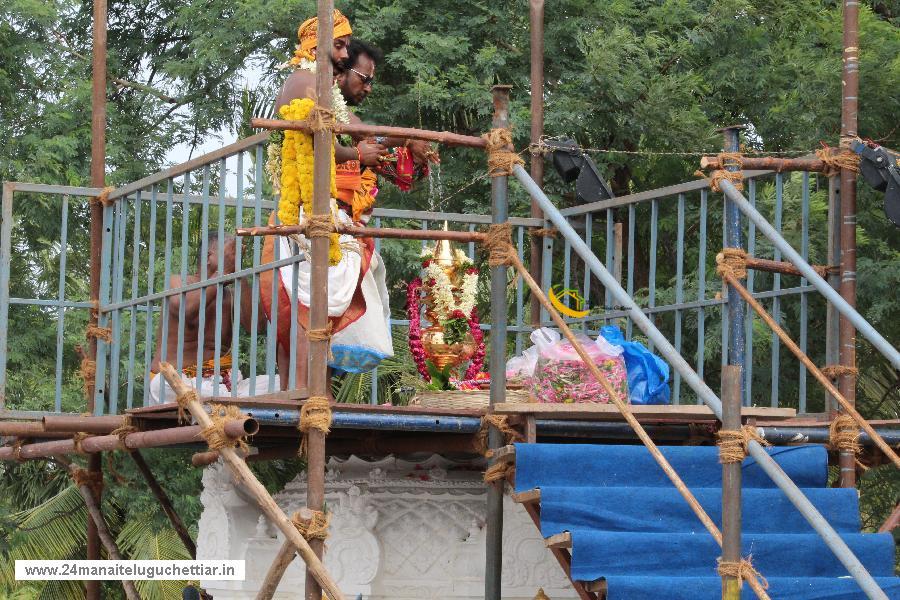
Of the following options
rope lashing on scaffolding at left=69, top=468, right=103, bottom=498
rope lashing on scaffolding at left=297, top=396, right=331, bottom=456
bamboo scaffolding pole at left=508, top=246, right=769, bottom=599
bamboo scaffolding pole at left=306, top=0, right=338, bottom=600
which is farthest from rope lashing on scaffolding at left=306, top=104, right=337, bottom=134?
rope lashing on scaffolding at left=69, top=468, right=103, bottom=498

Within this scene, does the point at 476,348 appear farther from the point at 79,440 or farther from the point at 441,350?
the point at 79,440

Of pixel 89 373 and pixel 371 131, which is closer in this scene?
pixel 371 131

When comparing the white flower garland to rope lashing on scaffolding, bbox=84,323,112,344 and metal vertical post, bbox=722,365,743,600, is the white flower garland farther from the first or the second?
metal vertical post, bbox=722,365,743,600

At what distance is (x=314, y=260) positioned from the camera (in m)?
6.69

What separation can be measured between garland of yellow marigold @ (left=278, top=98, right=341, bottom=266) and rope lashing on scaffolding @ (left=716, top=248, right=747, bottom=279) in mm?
1638

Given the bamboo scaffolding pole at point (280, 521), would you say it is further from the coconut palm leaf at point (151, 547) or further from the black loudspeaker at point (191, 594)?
the coconut palm leaf at point (151, 547)

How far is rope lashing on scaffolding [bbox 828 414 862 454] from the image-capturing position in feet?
24.9

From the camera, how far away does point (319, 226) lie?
6.69 m

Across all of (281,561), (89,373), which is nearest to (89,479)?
(89,373)

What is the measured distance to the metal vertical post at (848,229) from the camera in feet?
25.3

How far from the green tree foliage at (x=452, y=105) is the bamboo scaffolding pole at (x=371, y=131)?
15.9ft

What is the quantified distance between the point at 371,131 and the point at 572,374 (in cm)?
148

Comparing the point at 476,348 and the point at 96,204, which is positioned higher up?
the point at 96,204

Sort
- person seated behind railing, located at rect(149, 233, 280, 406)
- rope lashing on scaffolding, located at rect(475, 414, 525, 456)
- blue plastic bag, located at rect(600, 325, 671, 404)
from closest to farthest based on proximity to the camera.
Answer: rope lashing on scaffolding, located at rect(475, 414, 525, 456) → blue plastic bag, located at rect(600, 325, 671, 404) → person seated behind railing, located at rect(149, 233, 280, 406)
